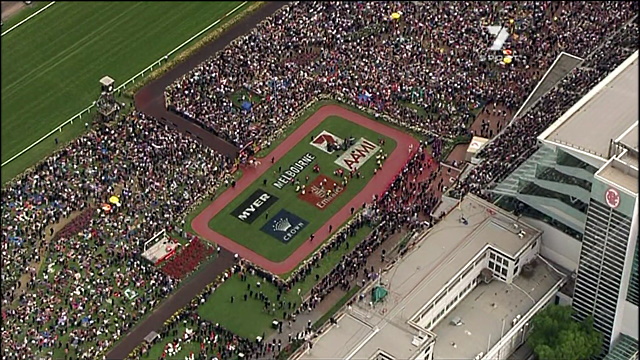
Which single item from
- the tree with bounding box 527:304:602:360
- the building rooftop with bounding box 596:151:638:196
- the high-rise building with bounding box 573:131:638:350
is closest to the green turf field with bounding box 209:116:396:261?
the tree with bounding box 527:304:602:360

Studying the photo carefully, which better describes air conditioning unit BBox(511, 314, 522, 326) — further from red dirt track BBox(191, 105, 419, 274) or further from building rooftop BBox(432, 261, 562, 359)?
red dirt track BBox(191, 105, 419, 274)

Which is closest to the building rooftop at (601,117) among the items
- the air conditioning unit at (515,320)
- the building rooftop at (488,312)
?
the building rooftop at (488,312)

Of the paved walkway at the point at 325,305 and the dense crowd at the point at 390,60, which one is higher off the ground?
the dense crowd at the point at 390,60

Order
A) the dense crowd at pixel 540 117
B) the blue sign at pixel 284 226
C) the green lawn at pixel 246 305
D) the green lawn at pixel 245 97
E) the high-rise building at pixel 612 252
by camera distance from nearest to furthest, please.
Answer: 1. the high-rise building at pixel 612 252
2. the green lawn at pixel 246 305
3. the dense crowd at pixel 540 117
4. the blue sign at pixel 284 226
5. the green lawn at pixel 245 97

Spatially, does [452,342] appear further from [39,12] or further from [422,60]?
[39,12]

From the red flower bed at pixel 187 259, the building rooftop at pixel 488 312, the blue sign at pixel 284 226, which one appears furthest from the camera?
the blue sign at pixel 284 226

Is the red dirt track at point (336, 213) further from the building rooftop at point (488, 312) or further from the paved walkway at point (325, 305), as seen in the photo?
the building rooftop at point (488, 312)

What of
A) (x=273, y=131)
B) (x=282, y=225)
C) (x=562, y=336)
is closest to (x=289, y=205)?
(x=282, y=225)
